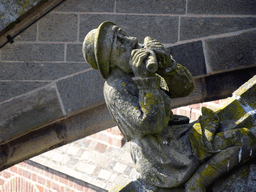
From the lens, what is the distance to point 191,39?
346 cm

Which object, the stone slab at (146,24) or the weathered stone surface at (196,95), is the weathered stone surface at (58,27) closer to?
the stone slab at (146,24)

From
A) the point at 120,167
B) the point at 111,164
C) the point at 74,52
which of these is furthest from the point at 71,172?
the point at 74,52

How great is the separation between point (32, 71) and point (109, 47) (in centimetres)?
156

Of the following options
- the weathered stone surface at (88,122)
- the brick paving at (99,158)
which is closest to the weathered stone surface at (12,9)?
the weathered stone surface at (88,122)

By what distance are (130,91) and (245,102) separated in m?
0.64

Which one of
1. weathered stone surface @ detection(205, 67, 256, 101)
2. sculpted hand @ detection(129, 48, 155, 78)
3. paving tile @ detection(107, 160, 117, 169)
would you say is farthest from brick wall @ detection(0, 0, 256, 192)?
paving tile @ detection(107, 160, 117, 169)

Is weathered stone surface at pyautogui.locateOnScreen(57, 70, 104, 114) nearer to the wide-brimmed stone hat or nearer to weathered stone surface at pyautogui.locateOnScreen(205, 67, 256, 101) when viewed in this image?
weathered stone surface at pyautogui.locateOnScreen(205, 67, 256, 101)

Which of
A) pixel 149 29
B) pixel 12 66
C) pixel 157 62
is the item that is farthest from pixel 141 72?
pixel 12 66

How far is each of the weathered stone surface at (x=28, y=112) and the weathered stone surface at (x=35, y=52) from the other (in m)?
0.25

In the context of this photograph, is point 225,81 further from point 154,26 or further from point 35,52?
point 35,52

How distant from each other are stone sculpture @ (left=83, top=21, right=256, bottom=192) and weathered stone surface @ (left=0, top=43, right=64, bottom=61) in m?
1.39

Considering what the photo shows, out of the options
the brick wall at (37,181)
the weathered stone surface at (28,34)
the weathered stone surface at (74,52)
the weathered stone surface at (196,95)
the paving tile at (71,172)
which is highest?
the weathered stone surface at (28,34)

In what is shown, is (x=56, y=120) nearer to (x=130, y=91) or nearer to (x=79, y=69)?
(x=79, y=69)

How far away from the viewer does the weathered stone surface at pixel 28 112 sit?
11.5ft
